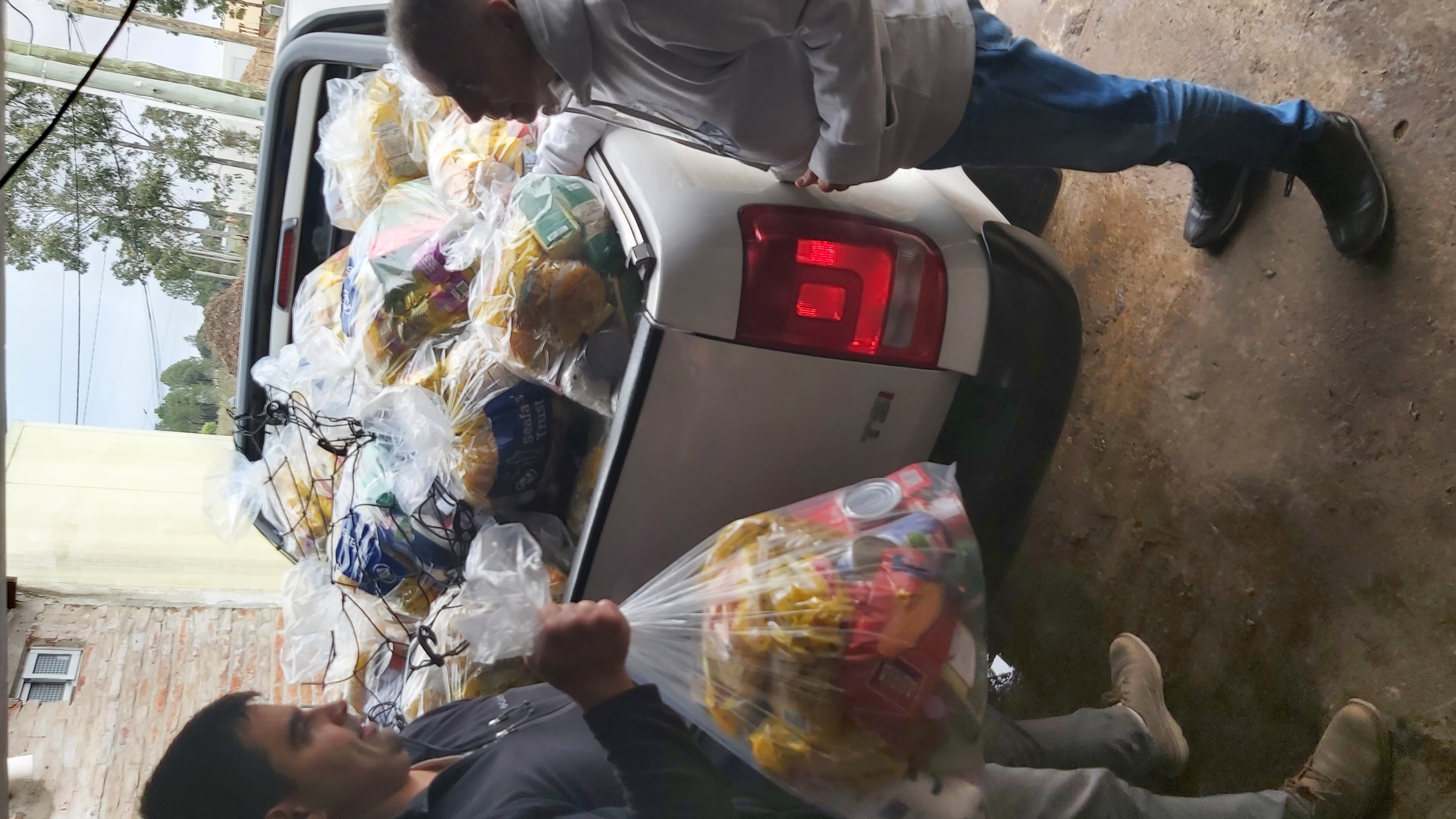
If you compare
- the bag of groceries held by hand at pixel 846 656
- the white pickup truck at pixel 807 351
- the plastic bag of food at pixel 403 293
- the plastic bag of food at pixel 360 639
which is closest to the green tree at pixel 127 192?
the plastic bag of food at pixel 403 293

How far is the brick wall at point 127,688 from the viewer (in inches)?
63.9

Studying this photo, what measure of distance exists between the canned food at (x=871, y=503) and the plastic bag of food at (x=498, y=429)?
0.74 metres

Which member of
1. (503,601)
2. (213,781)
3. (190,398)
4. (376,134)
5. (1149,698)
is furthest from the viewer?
(190,398)

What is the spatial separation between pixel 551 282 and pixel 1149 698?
58.4 inches

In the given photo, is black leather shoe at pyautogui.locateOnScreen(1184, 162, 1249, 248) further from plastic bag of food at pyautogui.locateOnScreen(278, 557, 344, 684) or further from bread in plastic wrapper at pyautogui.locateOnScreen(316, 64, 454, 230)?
plastic bag of food at pyautogui.locateOnScreen(278, 557, 344, 684)

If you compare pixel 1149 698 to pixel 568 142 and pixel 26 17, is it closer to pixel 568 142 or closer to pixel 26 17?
pixel 568 142

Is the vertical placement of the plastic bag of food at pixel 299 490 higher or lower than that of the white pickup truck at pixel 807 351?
lower

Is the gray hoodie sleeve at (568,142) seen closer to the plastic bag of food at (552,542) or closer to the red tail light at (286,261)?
the plastic bag of food at (552,542)

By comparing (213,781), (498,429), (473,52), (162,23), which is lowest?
(213,781)

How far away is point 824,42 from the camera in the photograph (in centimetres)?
133

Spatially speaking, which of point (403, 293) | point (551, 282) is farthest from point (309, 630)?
point (551, 282)

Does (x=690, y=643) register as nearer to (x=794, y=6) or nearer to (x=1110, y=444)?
(x=794, y=6)

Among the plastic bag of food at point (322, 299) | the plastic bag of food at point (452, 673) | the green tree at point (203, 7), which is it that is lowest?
the plastic bag of food at point (452, 673)

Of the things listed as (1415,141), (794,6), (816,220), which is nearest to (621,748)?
(816,220)
